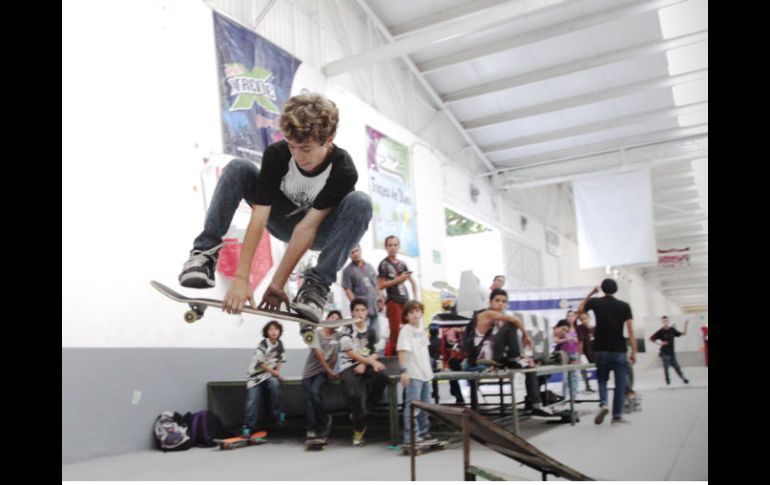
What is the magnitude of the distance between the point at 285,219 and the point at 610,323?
17.2 ft

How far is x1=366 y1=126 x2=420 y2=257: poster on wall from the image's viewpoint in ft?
16.9

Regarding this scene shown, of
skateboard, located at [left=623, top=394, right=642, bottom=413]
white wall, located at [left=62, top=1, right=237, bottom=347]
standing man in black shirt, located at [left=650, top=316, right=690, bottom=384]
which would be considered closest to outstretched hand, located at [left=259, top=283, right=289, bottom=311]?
white wall, located at [left=62, top=1, right=237, bottom=347]

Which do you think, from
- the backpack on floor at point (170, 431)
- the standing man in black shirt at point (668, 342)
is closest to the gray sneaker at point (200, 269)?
the backpack on floor at point (170, 431)

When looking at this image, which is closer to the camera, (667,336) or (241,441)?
(241,441)

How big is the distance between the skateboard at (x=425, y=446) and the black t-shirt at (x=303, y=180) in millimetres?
3584

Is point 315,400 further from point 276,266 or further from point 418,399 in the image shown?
point 276,266

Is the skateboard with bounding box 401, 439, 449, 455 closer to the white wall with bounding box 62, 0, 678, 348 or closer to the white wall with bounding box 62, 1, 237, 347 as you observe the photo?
the white wall with bounding box 62, 0, 678, 348

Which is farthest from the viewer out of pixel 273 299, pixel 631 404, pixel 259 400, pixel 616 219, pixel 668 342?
pixel 616 219

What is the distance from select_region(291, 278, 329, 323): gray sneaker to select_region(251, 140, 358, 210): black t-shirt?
1.38ft

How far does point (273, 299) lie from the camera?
3.44 m

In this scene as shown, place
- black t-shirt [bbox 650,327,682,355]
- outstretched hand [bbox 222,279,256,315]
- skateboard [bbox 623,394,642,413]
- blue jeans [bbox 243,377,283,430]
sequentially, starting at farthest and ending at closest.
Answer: black t-shirt [bbox 650,327,682,355] → skateboard [bbox 623,394,642,413] → blue jeans [bbox 243,377,283,430] → outstretched hand [bbox 222,279,256,315]

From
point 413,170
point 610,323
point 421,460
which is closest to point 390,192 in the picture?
point 413,170
